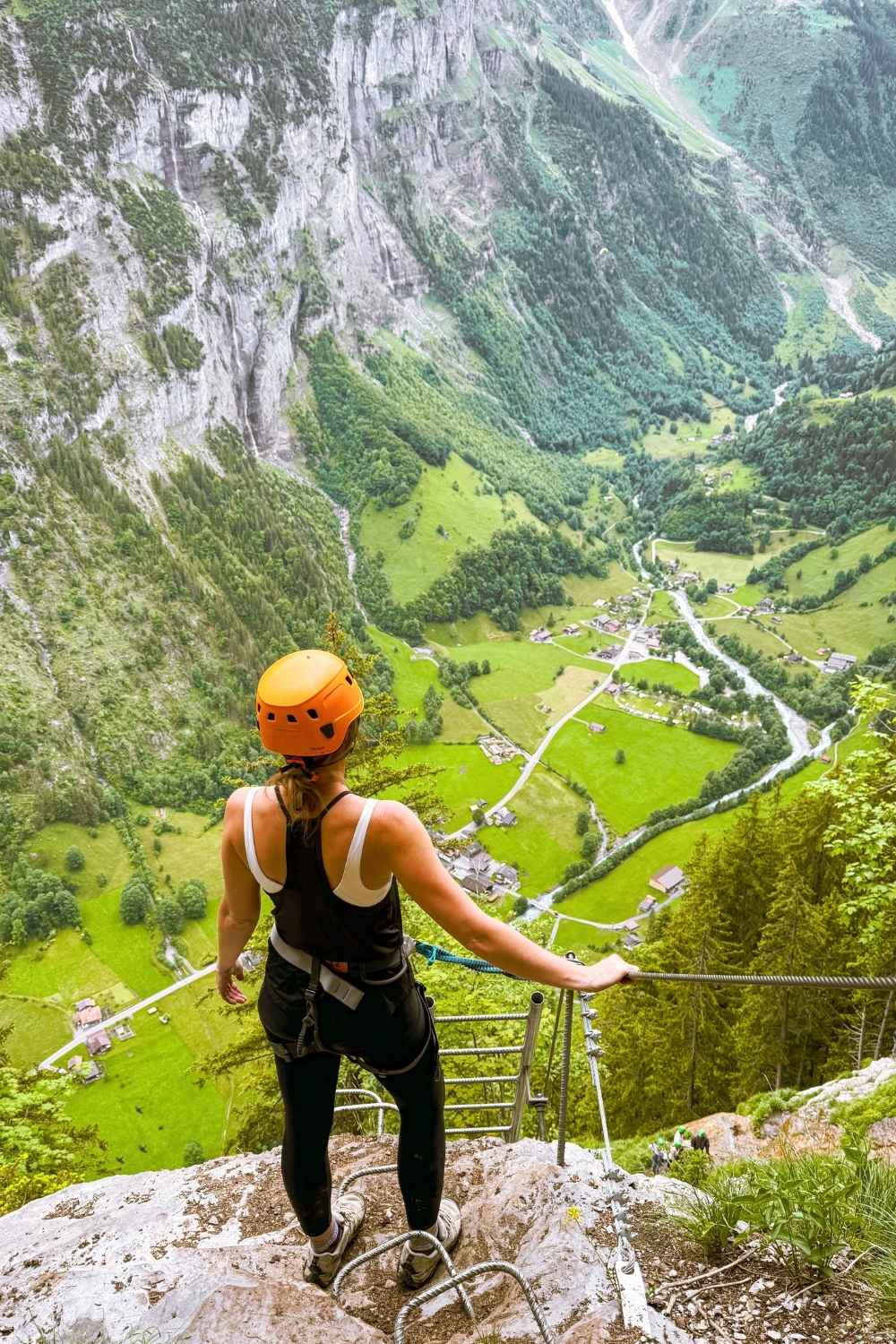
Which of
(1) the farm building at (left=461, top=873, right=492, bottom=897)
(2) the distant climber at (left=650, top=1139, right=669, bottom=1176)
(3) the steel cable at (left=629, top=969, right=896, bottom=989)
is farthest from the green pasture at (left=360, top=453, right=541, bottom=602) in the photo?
(3) the steel cable at (left=629, top=969, right=896, bottom=989)

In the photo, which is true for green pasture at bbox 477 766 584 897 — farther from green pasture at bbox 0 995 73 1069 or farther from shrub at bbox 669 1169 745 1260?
shrub at bbox 669 1169 745 1260

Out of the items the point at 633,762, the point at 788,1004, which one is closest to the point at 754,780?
the point at 633,762

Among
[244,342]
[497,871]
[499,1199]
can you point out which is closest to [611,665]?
[497,871]

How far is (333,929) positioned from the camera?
3.52 m

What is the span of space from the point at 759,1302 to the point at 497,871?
8363 centimetres

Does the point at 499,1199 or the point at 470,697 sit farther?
the point at 470,697

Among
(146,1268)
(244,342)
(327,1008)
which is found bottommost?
(146,1268)

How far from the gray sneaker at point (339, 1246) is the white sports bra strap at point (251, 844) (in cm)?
252

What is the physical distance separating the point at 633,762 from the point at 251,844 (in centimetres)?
10516

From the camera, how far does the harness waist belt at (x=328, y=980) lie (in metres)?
3.61

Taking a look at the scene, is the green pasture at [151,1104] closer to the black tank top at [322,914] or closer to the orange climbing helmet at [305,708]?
the black tank top at [322,914]

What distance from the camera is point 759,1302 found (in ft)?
12.0

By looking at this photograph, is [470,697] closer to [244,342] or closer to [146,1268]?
[244,342]

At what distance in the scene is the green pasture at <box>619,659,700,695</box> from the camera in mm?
122312
